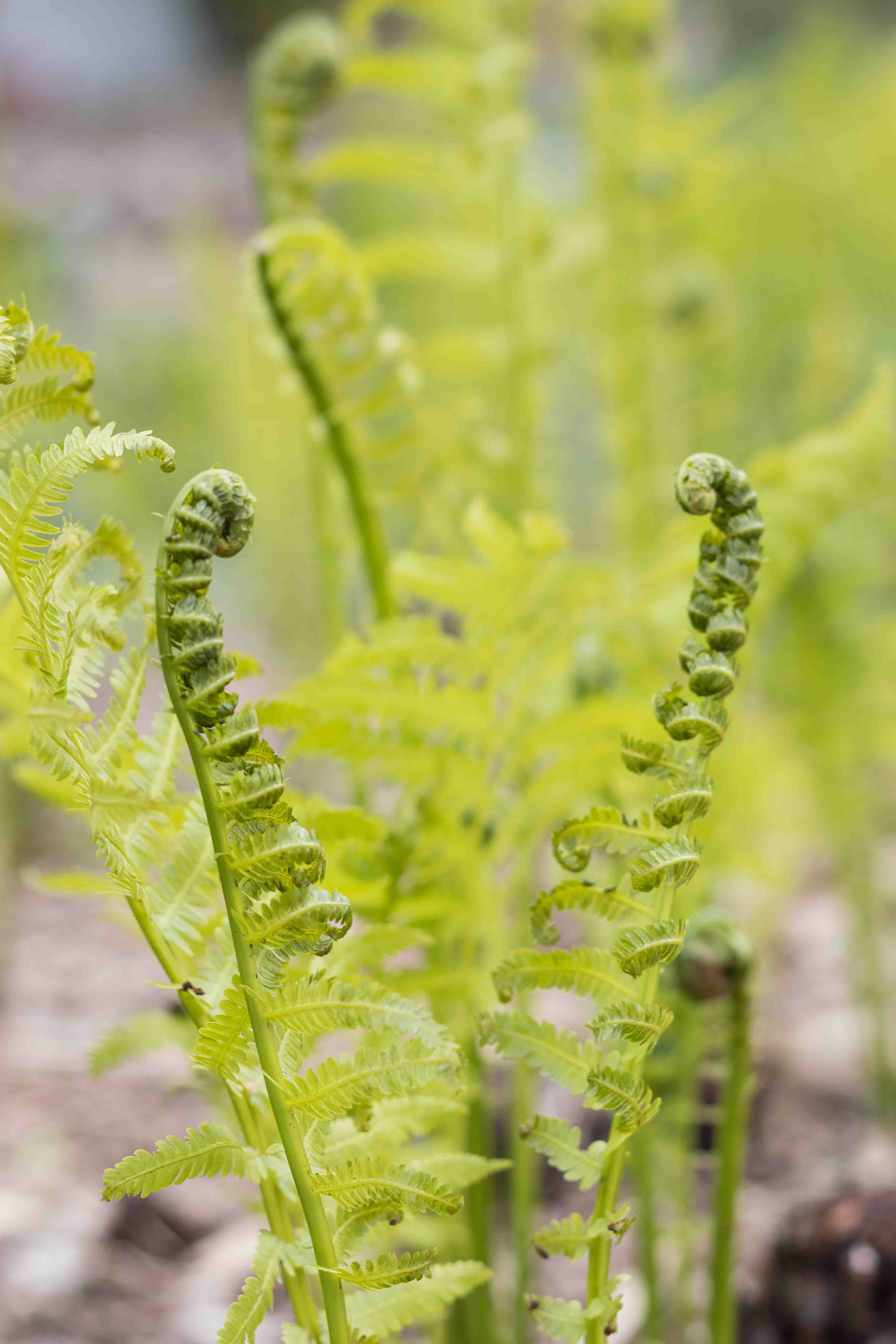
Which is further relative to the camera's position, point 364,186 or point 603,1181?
point 364,186

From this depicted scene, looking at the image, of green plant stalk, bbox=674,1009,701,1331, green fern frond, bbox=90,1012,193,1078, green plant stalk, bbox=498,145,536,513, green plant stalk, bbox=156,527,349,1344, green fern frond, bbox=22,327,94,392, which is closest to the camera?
green plant stalk, bbox=156,527,349,1344

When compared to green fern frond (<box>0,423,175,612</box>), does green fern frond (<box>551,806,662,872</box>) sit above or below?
below

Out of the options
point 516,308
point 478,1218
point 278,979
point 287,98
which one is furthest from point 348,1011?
point 516,308

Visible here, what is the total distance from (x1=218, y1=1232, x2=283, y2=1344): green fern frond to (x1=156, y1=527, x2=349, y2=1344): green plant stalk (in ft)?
0.06

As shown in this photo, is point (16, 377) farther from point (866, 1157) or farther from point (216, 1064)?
point (866, 1157)

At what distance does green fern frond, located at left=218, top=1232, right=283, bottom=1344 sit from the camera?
0.43m

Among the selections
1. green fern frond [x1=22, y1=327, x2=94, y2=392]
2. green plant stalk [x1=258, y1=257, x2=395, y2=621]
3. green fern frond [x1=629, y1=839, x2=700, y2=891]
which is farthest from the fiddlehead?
green fern frond [x1=629, y1=839, x2=700, y2=891]

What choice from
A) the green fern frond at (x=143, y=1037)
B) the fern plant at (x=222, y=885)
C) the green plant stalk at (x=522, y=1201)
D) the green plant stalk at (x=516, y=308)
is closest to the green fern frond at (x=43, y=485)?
the fern plant at (x=222, y=885)

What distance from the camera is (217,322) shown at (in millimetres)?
2932

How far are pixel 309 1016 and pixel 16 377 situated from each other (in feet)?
0.93

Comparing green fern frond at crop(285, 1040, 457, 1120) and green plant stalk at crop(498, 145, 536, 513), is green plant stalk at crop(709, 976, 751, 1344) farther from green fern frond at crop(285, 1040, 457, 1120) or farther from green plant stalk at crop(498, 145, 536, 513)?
green plant stalk at crop(498, 145, 536, 513)

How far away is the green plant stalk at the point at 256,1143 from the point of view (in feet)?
1.49

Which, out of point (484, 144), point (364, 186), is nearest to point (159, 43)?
point (364, 186)

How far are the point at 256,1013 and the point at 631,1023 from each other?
0.46 feet
